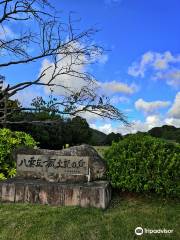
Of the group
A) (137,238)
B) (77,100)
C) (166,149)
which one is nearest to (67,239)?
(137,238)

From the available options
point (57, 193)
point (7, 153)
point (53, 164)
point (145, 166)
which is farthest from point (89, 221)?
point (7, 153)

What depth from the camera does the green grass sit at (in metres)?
5.73

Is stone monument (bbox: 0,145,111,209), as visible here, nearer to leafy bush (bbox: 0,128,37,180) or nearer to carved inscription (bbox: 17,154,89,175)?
carved inscription (bbox: 17,154,89,175)

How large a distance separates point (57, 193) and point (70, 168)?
75 cm

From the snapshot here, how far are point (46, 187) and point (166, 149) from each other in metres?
2.24

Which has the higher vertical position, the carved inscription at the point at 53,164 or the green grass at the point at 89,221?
the carved inscription at the point at 53,164

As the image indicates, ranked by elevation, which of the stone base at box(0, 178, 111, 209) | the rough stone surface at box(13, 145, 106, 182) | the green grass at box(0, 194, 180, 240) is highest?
the rough stone surface at box(13, 145, 106, 182)

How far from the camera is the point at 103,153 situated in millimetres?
7848

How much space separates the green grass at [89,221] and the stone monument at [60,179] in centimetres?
32

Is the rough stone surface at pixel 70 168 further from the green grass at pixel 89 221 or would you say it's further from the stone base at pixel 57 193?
the green grass at pixel 89 221

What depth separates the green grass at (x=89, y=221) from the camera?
5.73 meters

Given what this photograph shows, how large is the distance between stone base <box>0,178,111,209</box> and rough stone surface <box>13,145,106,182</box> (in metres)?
0.24

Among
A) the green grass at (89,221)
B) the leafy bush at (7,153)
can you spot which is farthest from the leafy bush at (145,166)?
the leafy bush at (7,153)

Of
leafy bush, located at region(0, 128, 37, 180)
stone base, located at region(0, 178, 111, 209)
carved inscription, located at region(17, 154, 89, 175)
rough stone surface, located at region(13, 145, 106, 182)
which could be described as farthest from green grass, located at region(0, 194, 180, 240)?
leafy bush, located at region(0, 128, 37, 180)
